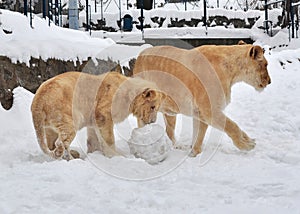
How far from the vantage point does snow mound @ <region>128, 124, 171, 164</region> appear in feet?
16.6

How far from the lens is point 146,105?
5180mm

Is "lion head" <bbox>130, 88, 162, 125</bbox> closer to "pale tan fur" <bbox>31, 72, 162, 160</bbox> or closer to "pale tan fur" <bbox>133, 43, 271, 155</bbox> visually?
"pale tan fur" <bbox>31, 72, 162, 160</bbox>

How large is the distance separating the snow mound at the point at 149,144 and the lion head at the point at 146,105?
0.10 meters

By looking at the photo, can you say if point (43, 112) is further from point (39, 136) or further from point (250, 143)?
point (250, 143)

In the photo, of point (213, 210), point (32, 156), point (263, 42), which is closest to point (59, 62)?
point (32, 156)

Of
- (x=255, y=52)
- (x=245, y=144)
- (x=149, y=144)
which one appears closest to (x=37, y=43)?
(x=149, y=144)

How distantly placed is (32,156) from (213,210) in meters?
2.35

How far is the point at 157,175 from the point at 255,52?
86.1 inches

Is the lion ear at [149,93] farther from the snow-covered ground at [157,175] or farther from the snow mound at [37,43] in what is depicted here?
the snow mound at [37,43]

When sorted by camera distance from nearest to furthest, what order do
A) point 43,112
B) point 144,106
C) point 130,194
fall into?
1. point 130,194
2. point 43,112
3. point 144,106

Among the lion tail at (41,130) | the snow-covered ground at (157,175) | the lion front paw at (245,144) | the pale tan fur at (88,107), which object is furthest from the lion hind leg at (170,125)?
the lion tail at (41,130)

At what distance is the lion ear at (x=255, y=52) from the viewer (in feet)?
18.4

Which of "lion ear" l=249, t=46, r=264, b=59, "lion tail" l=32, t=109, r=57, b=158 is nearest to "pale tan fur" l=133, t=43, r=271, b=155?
"lion ear" l=249, t=46, r=264, b=59

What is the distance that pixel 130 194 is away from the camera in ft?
11.8
